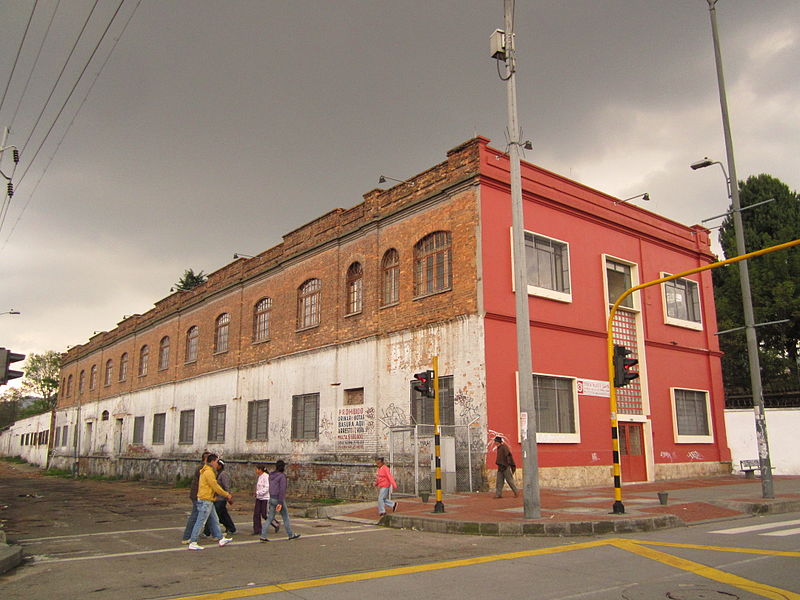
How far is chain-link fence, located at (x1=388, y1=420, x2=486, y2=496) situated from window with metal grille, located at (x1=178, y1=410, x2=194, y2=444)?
17.7 metres

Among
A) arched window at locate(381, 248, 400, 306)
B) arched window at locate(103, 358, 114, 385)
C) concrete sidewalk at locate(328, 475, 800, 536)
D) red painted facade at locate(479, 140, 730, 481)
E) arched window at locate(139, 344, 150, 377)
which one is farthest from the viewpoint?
arched window at locate(103, 358, 114, 385)

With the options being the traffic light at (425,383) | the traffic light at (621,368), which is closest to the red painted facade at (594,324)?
the traffic light at (425,383)

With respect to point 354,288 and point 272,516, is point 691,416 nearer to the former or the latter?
point 354,288

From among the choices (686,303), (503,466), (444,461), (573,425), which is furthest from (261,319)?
(686,303)

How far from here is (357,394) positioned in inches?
891

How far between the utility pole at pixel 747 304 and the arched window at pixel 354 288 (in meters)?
12.0

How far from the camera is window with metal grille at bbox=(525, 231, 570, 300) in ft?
65.0

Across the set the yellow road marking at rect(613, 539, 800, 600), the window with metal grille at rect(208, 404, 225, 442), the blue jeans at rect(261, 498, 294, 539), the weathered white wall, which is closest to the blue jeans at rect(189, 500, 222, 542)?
the blue jeans at rect(261, 498, 294, 539)

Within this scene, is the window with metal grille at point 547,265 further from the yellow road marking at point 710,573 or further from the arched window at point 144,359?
the arched window at point 144,359

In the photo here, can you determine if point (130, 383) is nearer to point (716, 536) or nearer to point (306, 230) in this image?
point (306, 230)

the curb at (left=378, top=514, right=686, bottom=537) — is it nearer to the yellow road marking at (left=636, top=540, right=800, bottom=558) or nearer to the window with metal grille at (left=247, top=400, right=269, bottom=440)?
the yellow road marking at (left=636, top=540, right=800, bottom=558)

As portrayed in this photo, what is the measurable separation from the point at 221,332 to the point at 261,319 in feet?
13.7

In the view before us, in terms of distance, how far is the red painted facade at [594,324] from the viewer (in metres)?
18.5

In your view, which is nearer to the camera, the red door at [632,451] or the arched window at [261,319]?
the red door at [632,451]
